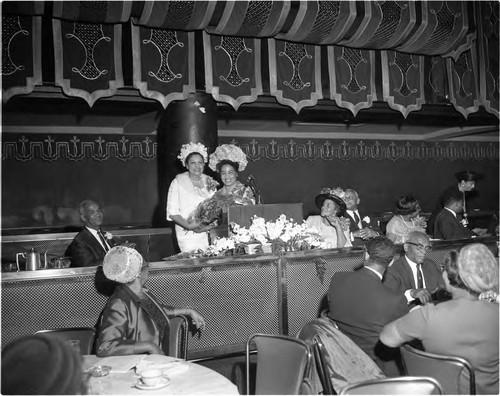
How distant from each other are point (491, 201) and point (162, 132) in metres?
10.1

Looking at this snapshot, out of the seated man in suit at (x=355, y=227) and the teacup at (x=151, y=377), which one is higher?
Result: the seated man in suit at (x=355, y=227)

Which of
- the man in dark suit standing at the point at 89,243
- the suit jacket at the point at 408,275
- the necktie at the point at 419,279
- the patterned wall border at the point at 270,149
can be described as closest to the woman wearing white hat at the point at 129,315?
the man in dark suit standing at the point at 89,243

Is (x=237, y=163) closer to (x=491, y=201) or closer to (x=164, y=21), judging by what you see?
(x=164, y=21)

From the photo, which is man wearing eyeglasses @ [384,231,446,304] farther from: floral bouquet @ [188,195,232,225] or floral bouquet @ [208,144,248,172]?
floral bouquet @ [208,144,248,172]

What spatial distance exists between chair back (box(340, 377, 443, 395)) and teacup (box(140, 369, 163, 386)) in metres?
0.89

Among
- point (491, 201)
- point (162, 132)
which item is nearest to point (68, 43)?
point (162, 132)

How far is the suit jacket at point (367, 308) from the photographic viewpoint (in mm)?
3361

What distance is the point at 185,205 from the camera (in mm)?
5809

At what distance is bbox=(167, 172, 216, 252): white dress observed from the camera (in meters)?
5.74

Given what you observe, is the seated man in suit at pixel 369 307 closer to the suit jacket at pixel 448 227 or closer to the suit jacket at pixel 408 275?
the suit jacket at pixel 408 275

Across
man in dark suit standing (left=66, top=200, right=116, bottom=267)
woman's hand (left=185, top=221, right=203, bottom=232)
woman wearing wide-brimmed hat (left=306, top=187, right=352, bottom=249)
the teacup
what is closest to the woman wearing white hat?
the teacup

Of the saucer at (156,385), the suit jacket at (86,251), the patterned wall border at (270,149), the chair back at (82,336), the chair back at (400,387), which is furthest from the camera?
the patterned wall border at (270,149)

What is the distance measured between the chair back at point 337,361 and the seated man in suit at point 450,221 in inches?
146

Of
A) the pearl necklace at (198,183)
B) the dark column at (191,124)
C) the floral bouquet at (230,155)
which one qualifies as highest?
the dark column at (191,124)
